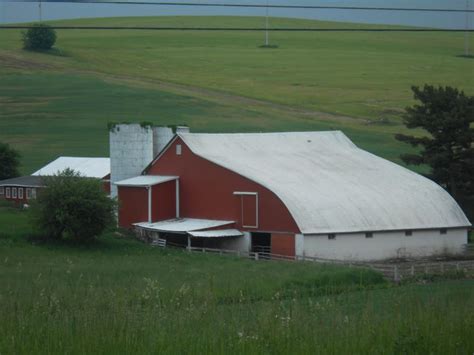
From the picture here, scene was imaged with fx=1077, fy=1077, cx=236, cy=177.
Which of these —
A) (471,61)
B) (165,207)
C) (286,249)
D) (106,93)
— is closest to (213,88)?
(106,93)

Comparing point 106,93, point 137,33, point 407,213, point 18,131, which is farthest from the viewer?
point 137,33

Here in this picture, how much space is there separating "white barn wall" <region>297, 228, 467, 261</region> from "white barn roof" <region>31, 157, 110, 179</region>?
70.3ft

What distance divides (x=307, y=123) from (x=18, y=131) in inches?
843

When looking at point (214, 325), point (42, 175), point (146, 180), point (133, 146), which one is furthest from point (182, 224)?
point (214, 325)

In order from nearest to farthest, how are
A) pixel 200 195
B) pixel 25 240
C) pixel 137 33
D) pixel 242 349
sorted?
1. pixel 242 349
2. pixel 25 240
3. pixel 200 195
4. pixel 137 33

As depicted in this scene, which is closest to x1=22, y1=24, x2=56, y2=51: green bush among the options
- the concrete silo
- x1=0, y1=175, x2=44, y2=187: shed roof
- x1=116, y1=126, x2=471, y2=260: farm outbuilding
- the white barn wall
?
x1=0, y1=175, x2=44, y2=187: shed roof

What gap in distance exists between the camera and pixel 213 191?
149ft

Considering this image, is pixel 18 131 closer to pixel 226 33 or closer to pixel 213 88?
pixel 213 88

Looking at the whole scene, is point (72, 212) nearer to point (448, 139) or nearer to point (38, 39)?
point (448, 139)

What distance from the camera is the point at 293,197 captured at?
4184cm

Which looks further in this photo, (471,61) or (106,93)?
(471,61)

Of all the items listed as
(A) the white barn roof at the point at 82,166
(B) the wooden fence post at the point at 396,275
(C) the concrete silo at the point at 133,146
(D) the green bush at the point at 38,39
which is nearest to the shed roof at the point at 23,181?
(A) the white barn roof at the point at 82,166

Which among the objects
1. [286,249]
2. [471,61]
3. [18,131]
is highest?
[471,61]

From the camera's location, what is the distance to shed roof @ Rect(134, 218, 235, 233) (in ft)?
143
